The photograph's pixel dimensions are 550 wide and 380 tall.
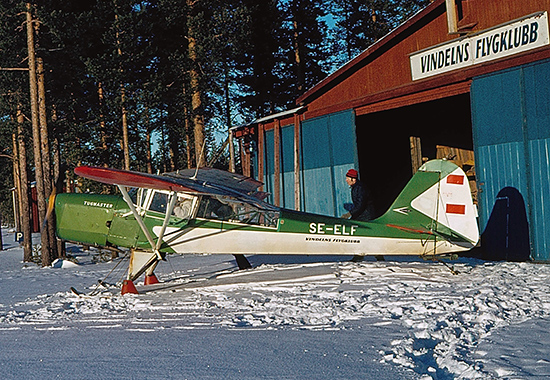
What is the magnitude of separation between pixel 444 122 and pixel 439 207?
9887mm

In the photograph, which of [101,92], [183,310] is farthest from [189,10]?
[183,310]

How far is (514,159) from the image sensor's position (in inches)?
413

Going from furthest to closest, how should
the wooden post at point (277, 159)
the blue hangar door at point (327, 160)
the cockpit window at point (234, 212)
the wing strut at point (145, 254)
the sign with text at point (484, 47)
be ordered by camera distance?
1. the wooden post at point (277, 159)
2. the blue hangar door at point (327, 160)
3. the sign with text at point (484, 47)
4. the cockpit window at point (234, 212)
5. the wing strut at point (145, 254)

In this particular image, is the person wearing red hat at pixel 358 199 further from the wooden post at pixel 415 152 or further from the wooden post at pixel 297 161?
the wooden post at pixel 415 152

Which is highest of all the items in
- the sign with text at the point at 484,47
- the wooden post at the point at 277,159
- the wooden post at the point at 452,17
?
the wooden post at the point at 452,17

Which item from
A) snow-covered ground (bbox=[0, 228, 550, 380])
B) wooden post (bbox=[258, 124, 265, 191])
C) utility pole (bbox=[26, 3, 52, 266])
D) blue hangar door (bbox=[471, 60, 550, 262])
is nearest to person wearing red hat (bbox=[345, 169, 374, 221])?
snow-covered ground (bbox=[0, 228, 550, 380])

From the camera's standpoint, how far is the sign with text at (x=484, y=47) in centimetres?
996

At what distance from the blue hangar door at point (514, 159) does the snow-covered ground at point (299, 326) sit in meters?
0.98

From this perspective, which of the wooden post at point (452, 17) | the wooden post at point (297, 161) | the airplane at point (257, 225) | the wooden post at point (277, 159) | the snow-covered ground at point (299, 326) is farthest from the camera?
the wooden post at point (277, 159)

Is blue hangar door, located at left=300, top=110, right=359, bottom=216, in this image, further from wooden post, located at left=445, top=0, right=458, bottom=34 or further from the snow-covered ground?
the snow-covered ground

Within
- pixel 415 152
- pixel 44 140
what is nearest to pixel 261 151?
pixel 415 152

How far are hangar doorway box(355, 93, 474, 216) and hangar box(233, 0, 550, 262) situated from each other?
0.03 metres

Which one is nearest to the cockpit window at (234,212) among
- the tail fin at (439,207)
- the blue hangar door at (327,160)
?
the tail fin at (439,207)

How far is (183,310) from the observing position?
23.0 feet
